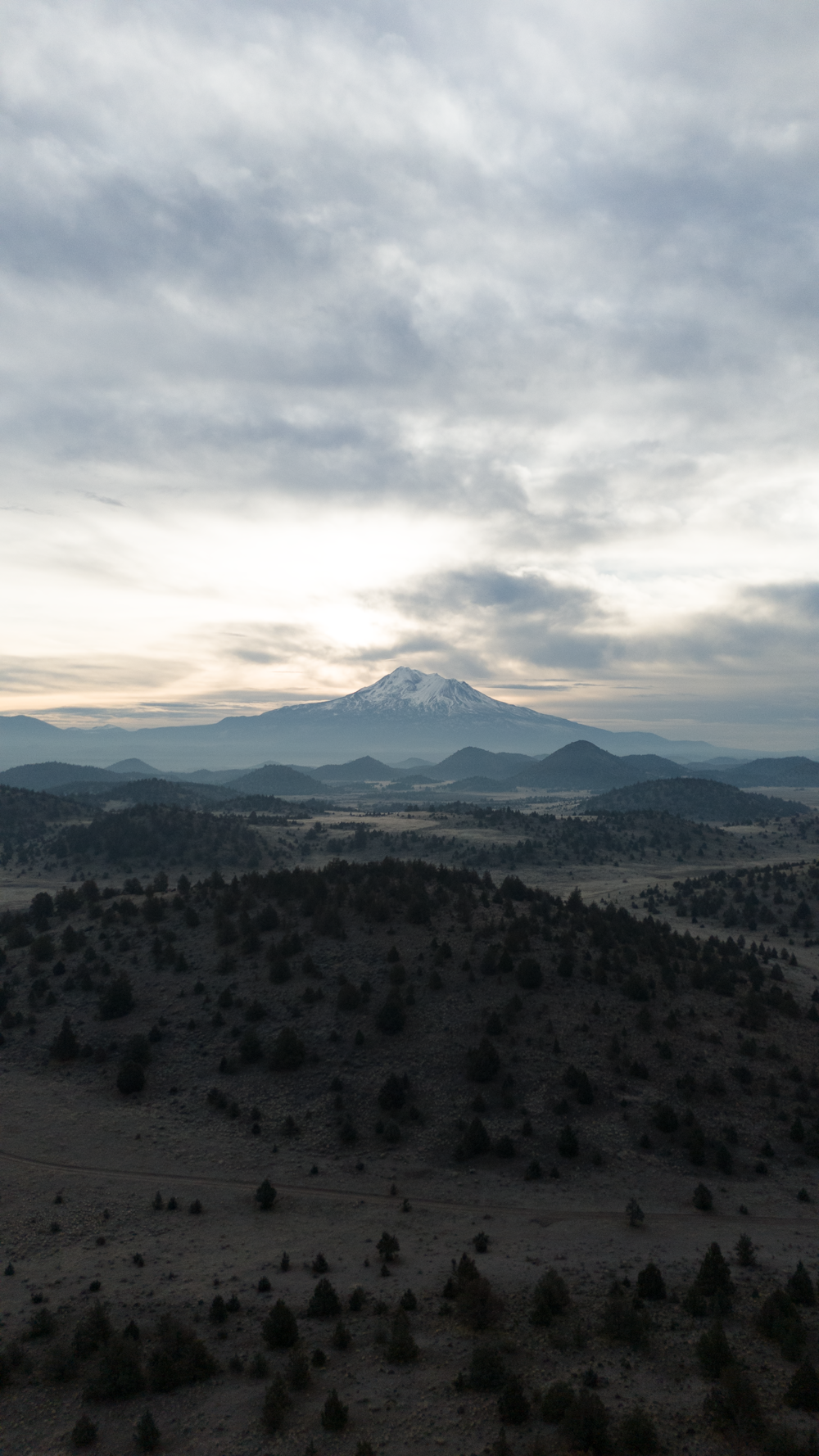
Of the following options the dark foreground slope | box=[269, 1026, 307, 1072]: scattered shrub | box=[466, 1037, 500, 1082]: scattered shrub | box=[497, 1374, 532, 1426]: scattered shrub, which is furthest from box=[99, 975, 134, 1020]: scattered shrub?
box=[497, 1374, 532, 1426]: scattered shrub

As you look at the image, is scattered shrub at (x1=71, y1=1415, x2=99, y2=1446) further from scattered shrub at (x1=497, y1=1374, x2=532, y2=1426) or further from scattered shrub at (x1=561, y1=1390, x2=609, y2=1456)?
scattered shrub at (x1=561, y1=1390, x2=609, y2=1456)

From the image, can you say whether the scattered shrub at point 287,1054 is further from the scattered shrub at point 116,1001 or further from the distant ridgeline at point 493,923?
the scattered shrub at point 116,1001

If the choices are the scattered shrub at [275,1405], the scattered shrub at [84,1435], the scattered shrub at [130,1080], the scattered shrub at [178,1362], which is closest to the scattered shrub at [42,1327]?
the scattered shrub at [178,1362]

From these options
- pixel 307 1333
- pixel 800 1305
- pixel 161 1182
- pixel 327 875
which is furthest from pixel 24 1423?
pixel 327 875

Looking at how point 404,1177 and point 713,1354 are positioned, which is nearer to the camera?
point 713,1354

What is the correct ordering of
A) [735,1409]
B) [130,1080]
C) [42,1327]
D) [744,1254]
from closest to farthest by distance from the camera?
[735,1409], [42,1327], [744,1254], [130,1080]

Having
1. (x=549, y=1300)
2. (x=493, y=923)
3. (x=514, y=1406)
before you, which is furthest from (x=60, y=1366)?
(x=493, y=923)

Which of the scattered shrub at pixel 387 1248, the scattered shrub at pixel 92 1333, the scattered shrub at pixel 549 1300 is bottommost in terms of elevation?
the scattered shrub at pixel 387 1248

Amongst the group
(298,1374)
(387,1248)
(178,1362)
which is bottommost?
(387,1248)

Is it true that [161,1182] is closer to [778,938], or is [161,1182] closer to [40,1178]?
[40,1178]

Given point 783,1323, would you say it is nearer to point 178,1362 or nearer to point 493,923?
point 178,1362

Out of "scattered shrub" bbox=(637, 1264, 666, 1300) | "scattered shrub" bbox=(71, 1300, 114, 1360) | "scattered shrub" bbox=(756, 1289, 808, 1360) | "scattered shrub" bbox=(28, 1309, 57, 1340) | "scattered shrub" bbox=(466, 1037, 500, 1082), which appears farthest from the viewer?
"scattered shrub" bbox=(466, 1037, 500, 1082)
